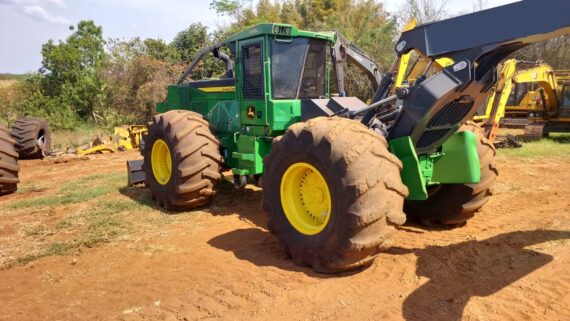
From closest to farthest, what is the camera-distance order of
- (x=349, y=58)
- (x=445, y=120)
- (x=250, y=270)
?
(x=250, y=270), (x=445, y=120), (x=349, y=58)

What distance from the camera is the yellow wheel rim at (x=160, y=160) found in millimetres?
Result: 6805

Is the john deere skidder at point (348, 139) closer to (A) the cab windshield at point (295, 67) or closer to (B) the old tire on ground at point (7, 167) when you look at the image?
(A) the cab windshield at point (295, 67)

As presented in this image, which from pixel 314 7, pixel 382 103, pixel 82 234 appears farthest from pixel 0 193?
pixel 314 7

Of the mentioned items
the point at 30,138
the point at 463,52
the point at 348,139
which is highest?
the point at 463,52

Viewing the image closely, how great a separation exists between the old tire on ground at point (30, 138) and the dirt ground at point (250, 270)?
673 cm

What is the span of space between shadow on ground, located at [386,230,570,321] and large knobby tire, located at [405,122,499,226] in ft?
1.53

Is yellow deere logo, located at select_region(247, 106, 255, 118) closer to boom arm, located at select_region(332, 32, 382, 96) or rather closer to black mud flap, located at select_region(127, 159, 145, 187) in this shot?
boom arm, located at select_region(332, 32, 382, 96)

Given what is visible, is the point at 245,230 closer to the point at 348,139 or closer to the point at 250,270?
the point at 250,270

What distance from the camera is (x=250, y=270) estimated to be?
13.5 ft

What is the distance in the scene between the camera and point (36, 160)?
41.3ft

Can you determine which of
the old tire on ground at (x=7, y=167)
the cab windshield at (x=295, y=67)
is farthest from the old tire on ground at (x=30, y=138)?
the cab windshield at (x=295, y=67)

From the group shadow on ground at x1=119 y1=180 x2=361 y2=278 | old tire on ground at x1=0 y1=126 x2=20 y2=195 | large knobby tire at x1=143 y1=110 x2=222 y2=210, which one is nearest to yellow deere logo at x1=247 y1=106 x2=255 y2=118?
large knobby tire at x1=143 y1=110 x2=222 y2=210

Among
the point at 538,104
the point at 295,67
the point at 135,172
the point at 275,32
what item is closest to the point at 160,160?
the point at 135,172

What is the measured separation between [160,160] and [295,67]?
8.62 ft
